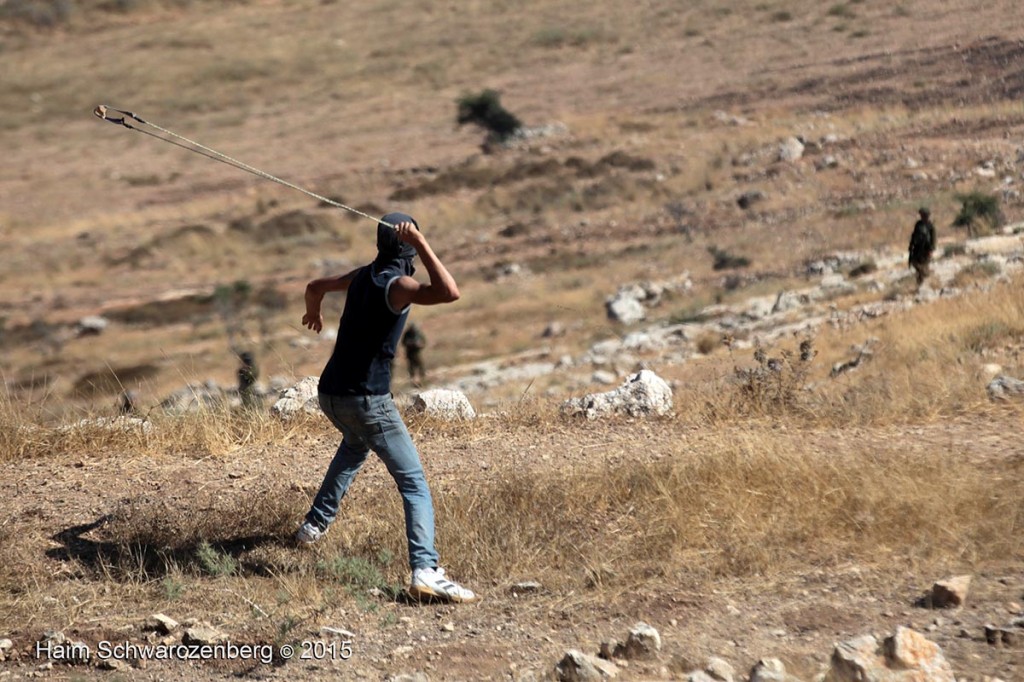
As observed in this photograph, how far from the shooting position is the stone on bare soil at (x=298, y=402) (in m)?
7.15

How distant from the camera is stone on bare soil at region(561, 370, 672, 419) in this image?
7.13 metres

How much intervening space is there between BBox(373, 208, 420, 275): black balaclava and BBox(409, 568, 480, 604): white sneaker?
1.13m

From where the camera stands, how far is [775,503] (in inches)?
209

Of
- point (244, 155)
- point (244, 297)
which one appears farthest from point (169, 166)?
point (244, 297)

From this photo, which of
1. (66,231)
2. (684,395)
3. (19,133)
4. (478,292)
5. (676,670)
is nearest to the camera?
(676,670)

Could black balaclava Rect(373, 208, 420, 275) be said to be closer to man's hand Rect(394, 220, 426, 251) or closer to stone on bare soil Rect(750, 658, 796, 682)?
man's hand Rect(394, 220, 426, 251)

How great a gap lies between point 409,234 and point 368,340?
435 mm

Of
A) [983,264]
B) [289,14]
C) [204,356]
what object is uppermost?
[289,14]

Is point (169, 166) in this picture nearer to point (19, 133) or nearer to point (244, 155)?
point (244, 155)

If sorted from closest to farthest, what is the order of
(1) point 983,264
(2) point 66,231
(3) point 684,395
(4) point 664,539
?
(4) point 664,539 → (3) point 684,395 → (1) point 983,264 → (2) point 66,231

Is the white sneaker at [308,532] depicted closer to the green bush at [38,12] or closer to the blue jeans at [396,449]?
the blue jeans at [396,449]

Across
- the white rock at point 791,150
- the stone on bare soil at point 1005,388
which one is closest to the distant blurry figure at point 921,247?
the stone on bare soil at point 1005,388

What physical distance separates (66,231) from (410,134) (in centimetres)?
1429

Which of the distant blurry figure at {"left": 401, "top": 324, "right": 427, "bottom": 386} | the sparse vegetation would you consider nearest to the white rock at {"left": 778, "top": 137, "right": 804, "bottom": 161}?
the sparse vegetation
